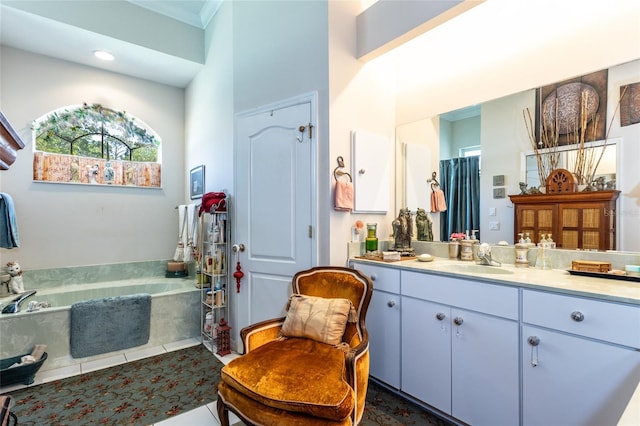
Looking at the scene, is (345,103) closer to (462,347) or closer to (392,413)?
(462,347)

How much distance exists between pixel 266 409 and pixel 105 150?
3.87 metres

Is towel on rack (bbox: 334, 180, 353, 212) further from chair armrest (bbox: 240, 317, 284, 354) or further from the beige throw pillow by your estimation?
chair armrest (bbox: 240, 317, 284, 354)

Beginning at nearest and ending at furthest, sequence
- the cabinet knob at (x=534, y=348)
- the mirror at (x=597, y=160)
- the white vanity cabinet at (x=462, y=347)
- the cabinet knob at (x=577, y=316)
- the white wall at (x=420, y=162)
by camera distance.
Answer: the cabinet knob at (x=577, y=316), the cabinet knob at (x=534, y=348), the white vanity cabinet at (x=462, y=347), the mirror at (x=597, y=160), the white wall at (x=420, y=162)

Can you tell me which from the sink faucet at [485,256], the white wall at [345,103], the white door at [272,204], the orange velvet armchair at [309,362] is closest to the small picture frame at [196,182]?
the white door at [272,204]

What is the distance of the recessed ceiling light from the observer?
3.37 metres

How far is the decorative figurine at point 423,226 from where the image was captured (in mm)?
2604

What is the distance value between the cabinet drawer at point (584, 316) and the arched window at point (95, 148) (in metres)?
4.29

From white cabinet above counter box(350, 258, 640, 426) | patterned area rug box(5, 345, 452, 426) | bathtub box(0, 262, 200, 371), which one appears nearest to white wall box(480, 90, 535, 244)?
white cabinet above counter box(350, 258, 640, 426)

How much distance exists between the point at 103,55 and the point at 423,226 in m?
3.94

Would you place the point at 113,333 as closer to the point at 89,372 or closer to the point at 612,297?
the point at 89,372

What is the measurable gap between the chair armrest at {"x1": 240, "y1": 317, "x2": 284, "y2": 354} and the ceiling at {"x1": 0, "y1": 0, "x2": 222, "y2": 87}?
3280mm

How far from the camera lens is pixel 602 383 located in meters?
1.30

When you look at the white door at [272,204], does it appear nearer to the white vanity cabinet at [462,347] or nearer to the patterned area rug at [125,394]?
the patterned area rug at [125,394]

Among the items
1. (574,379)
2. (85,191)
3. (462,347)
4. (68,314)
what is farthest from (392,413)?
(85,191)
